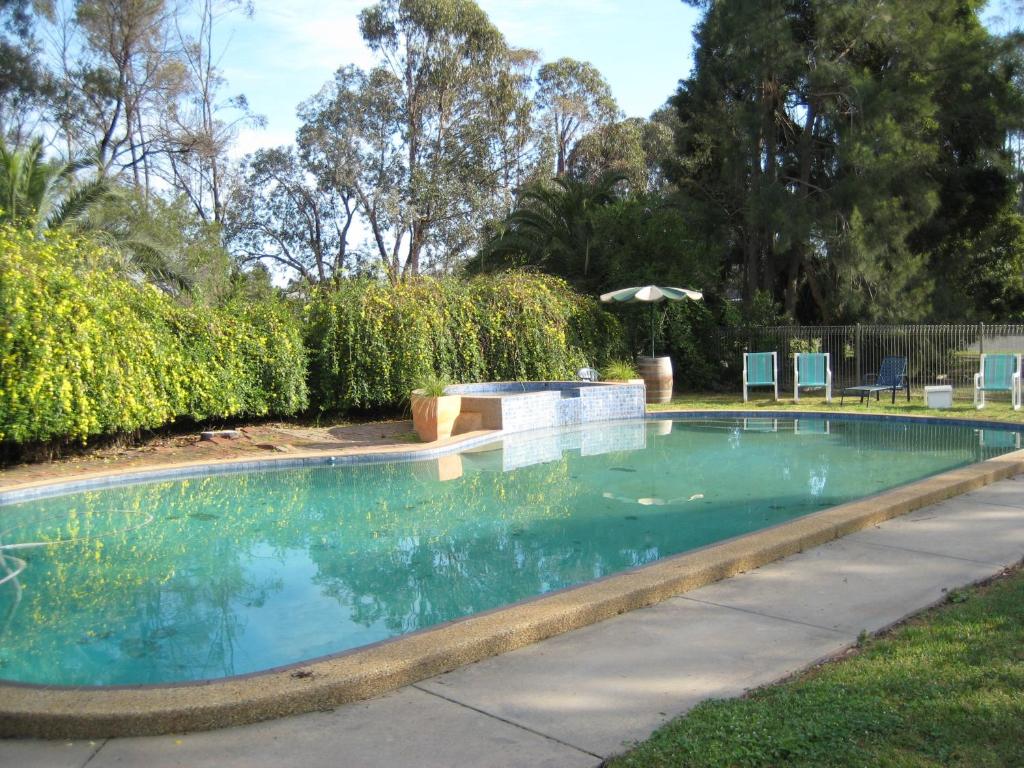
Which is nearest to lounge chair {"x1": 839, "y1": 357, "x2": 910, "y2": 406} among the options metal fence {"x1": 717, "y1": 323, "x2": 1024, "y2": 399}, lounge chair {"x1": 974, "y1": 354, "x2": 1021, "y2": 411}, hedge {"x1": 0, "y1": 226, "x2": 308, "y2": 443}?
lounge chair {"x1": 974, "y1": 354, "x2": 1021, "y2": 411}

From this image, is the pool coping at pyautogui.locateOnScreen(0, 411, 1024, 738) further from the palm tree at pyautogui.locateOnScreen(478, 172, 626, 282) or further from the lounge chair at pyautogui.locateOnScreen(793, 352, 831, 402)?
the palm tree at pyautogui.locateOnScreen(478, 172, 626, 282)

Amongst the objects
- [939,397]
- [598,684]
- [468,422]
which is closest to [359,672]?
[598,684]

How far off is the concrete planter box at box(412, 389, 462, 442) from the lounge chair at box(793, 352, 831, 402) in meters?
6.85

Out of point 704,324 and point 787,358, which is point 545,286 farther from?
point 787,358

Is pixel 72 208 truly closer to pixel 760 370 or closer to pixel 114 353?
pixel 114 353

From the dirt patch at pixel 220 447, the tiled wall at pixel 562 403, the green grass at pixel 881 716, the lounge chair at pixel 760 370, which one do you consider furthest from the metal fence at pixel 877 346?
the green grass at pixel 881 716

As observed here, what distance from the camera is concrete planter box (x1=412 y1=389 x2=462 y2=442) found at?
480 inches

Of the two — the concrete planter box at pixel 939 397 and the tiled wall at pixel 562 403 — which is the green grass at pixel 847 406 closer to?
the concrete planter box at pixel 939 397

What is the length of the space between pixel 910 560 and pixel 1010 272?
23.1 m

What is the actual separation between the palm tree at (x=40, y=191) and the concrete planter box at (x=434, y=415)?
7.06 metres

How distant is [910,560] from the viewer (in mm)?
5230

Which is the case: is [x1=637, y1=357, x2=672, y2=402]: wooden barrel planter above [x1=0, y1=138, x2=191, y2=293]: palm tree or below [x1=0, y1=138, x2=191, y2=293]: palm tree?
below

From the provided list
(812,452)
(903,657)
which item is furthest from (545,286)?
(903,657)

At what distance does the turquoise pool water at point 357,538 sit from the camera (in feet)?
16.3
